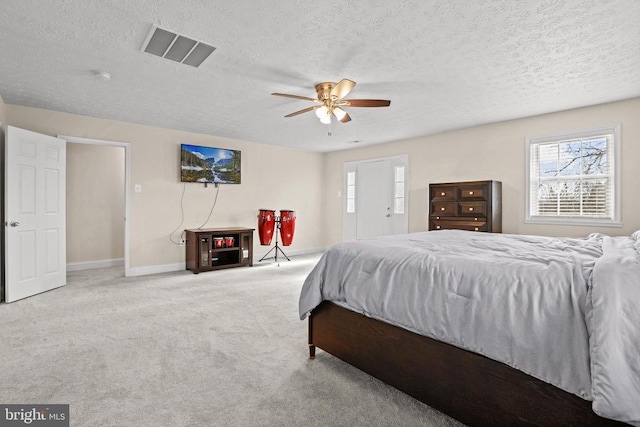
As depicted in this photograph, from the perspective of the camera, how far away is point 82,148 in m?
5.52

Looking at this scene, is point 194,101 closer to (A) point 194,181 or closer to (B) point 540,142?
(A) point 194,181

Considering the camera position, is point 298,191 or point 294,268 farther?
point 298,191

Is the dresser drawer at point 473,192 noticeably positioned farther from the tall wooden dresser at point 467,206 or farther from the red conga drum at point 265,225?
the red conga drum at point 265,225

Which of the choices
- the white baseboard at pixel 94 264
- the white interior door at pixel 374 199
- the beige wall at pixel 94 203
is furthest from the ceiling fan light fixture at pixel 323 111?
the white baseboard at pixel 94 264

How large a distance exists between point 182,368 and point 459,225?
12.6 feet

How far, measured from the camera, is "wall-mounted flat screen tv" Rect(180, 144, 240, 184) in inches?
215

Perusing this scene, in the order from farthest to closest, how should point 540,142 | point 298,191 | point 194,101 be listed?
point 298,191, point 540,142, point 194,101

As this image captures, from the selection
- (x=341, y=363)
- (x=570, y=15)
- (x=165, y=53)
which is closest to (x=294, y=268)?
(x=341, y=363)

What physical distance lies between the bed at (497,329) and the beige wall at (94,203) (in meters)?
5.28

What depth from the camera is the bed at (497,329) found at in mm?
1122

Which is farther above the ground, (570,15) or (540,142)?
(570,15)

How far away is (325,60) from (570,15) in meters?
1.72

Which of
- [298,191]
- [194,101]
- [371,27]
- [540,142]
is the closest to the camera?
[371,27]

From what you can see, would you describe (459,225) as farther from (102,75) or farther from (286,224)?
(102,75)
